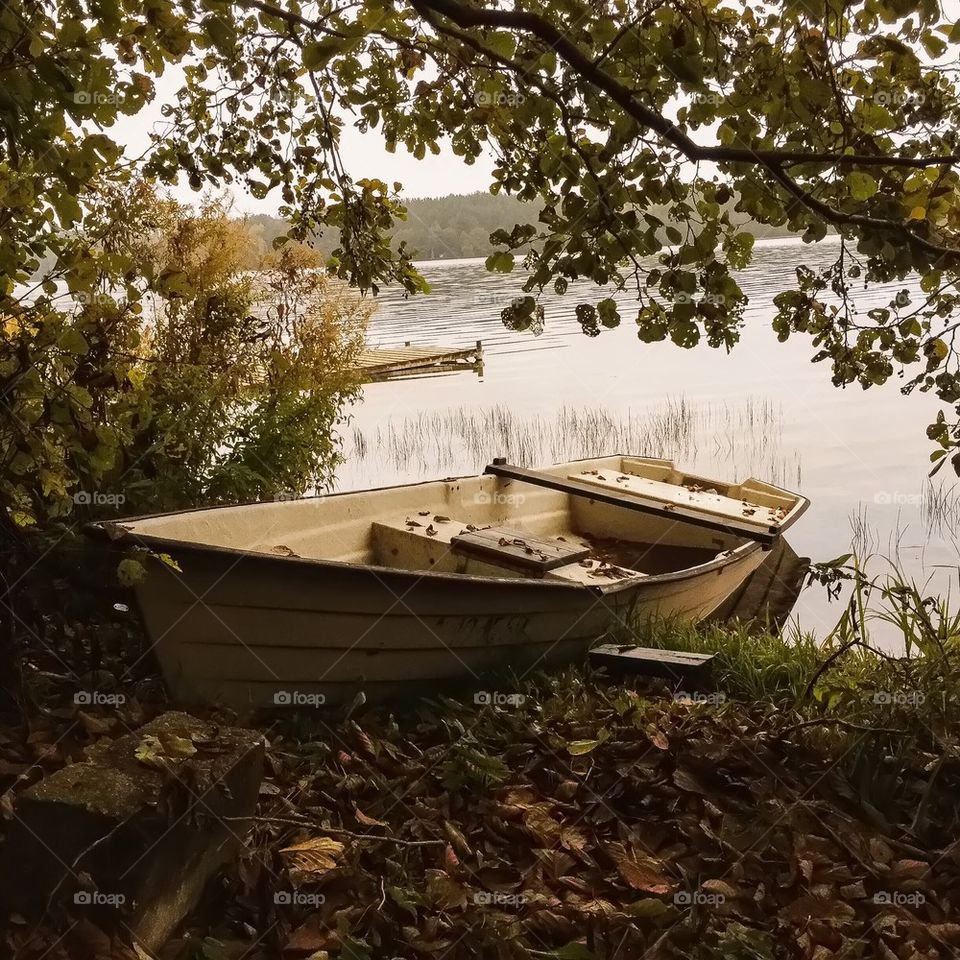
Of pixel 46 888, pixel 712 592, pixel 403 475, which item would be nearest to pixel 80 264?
pixel 46 888

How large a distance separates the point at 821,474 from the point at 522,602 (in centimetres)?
951

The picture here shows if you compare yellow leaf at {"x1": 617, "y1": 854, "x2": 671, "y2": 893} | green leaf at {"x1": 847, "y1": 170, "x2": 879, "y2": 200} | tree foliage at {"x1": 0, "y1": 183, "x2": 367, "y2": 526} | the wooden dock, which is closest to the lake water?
the wooden dock

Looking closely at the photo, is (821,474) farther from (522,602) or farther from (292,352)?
(522,602)

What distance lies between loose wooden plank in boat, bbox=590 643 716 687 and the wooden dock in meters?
Result: 13.4

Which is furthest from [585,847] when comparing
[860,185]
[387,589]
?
[860,185]

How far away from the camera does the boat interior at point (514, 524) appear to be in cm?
552

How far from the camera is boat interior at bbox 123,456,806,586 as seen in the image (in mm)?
5520

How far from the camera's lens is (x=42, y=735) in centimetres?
420

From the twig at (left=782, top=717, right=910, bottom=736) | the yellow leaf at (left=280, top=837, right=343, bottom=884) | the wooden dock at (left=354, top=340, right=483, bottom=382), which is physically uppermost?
the wooden dock at (left=354, top=340, right=483, bottom=382)

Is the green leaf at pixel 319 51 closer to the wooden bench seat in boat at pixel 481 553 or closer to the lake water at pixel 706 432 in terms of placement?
the wooden bench seat in boat at pixel 481 553

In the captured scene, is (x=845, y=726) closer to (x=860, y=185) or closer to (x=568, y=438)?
(x=860, y=185)

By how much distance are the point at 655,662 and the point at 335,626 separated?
1786 mm

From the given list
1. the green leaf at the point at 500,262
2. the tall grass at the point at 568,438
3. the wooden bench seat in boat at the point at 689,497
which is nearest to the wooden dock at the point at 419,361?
the tall grass at the point at 568,438

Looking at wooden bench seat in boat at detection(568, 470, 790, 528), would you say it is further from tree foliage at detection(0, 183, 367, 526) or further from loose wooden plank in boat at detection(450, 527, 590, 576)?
tree foliage at detection(0, 183, 367, 526)
